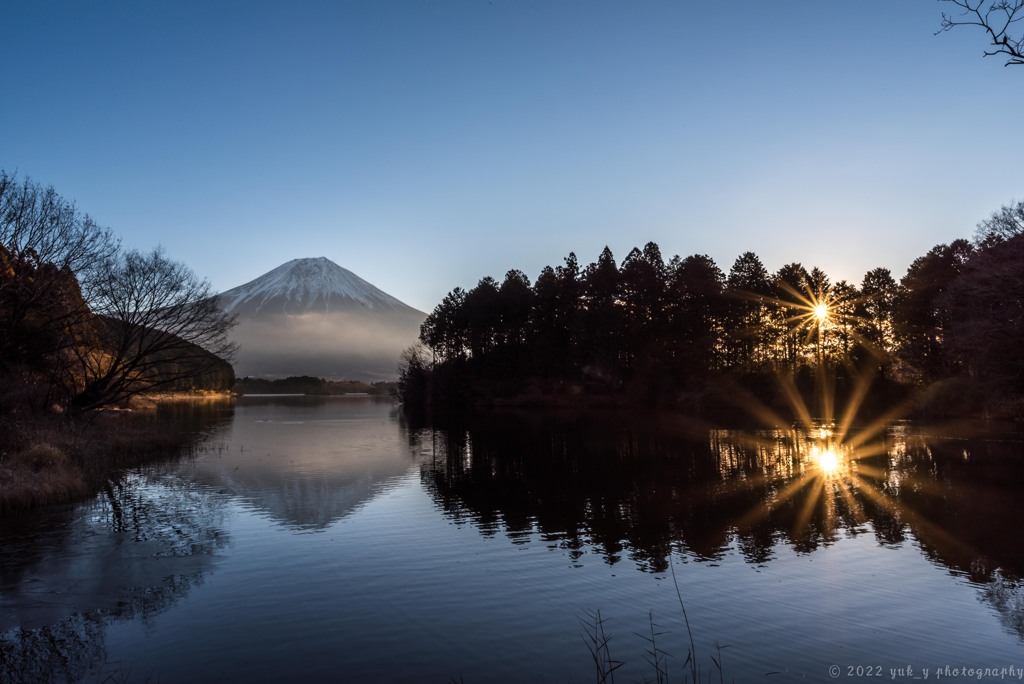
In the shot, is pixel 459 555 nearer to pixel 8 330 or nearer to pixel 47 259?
pixel 8 330

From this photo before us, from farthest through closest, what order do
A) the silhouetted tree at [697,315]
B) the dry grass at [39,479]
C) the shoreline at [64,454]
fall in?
the silhouetted tree at [697,315] → the shoreline at [64,454] → the dry grass at [39,479]

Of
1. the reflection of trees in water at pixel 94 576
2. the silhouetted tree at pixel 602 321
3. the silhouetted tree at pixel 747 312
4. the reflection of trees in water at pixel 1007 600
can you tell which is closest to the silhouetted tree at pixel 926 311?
the silhouetted tree at pixel 747 312

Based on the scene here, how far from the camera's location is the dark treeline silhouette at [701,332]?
72.5 meters

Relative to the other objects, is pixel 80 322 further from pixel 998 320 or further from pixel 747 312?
pixel 747 312

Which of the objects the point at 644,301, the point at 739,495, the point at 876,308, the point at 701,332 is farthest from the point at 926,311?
the point at 739,495

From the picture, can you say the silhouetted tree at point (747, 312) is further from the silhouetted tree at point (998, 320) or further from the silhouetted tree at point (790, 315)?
the silhouetted tree at point (998, 320)

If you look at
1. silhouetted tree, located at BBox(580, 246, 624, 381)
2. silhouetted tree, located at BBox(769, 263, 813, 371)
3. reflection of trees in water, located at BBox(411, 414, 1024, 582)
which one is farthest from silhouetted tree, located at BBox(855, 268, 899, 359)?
reflection of trees in water, located at BBox(411, 414, 1024, 582)

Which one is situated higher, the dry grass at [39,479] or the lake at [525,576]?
the dry grass at [39,479]

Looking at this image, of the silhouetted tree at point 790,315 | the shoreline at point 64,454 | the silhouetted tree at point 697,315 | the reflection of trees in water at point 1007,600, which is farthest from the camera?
the silhouetted tree at point 790,315

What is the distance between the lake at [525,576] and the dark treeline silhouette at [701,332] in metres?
49.8

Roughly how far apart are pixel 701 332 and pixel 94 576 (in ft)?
252

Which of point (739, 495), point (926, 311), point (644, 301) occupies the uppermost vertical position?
point (644, 301)

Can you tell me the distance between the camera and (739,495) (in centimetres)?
2223

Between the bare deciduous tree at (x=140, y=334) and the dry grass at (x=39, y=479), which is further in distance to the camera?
the bare deciduous tree at (x=140, y=334)
